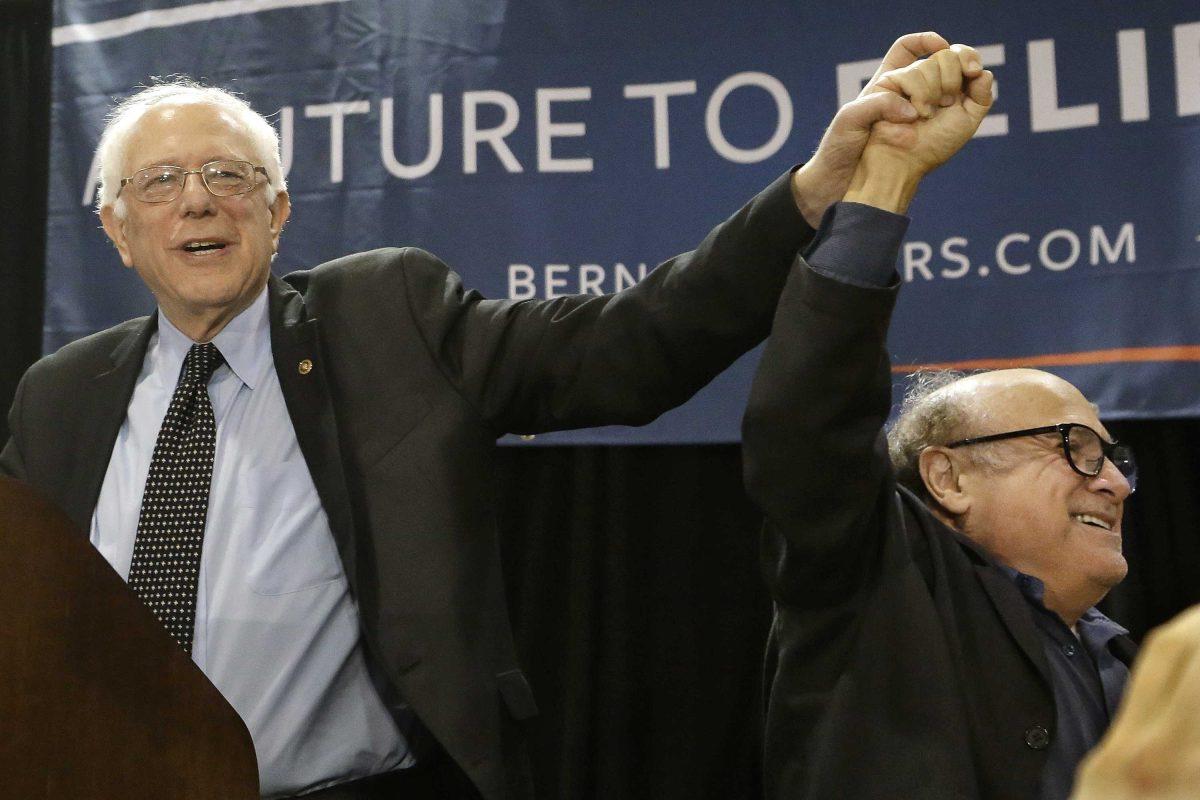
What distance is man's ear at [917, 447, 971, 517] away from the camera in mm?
2018

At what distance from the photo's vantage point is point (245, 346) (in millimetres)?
1950

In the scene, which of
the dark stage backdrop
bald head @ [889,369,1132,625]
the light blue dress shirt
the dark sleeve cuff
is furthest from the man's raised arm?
the dark stage backdrop

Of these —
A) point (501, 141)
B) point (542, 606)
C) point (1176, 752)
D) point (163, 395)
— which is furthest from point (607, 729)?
point (1176, 752)

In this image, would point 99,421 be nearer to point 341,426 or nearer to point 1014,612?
point 341,426

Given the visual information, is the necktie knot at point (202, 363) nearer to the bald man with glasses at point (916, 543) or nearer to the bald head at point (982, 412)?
the bald man with glasses at point (916, 543)

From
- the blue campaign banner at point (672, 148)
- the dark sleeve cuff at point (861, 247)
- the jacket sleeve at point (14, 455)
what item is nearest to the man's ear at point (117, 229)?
the jacket sleeve at point (14, 455)

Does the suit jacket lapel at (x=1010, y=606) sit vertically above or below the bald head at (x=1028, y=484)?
below

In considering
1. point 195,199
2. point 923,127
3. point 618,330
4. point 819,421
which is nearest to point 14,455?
point 195,199

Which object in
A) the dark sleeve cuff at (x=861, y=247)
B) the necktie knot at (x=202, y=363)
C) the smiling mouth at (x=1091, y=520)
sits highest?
the dark sleeve cuff at (x=861, y=247)

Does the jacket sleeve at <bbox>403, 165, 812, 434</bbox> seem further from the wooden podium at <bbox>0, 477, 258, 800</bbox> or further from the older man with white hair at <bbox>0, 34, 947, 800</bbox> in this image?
the wooden podium at <bbox>0, 477, 258, 800</bbox>

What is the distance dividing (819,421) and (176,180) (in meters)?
0.99

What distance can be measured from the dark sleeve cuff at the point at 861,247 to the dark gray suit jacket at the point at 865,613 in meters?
0.02

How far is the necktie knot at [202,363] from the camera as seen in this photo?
1.93 m

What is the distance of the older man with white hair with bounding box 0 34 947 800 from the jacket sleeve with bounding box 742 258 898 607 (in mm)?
143
